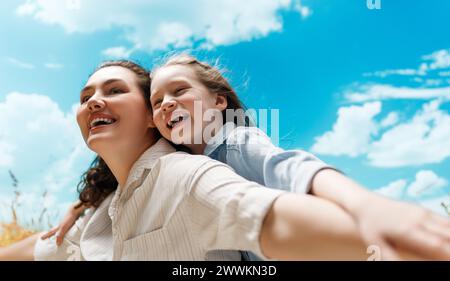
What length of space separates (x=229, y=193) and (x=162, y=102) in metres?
0.53

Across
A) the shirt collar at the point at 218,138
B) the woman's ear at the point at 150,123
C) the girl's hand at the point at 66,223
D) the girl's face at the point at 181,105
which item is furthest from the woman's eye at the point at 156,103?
the girl's hand at the point at 66,223

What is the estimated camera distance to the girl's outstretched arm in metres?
0.65

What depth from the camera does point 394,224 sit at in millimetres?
681

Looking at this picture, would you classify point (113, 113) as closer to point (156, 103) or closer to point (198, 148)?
point (156, 103)

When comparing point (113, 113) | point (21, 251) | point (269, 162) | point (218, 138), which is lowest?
point (21, 251)

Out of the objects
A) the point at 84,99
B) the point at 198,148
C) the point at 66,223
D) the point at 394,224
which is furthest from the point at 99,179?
the point at 394,224

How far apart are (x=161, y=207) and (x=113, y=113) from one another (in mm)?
425

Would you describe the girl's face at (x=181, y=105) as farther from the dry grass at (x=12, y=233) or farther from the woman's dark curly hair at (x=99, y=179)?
the dry grass at (x=12, y=233)

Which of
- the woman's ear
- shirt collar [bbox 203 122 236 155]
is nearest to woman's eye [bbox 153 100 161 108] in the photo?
the woman's ear

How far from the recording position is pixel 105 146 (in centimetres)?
144

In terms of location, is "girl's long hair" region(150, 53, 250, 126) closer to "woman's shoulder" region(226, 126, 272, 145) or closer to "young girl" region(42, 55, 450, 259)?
"young girl" region(42, 55, 450, 259)

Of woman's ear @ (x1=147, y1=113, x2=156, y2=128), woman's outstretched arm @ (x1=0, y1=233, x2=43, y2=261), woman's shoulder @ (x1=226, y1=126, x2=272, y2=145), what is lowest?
woman's outstretched arm @ (x1=0, y1=233, x2=43, y2=261)
